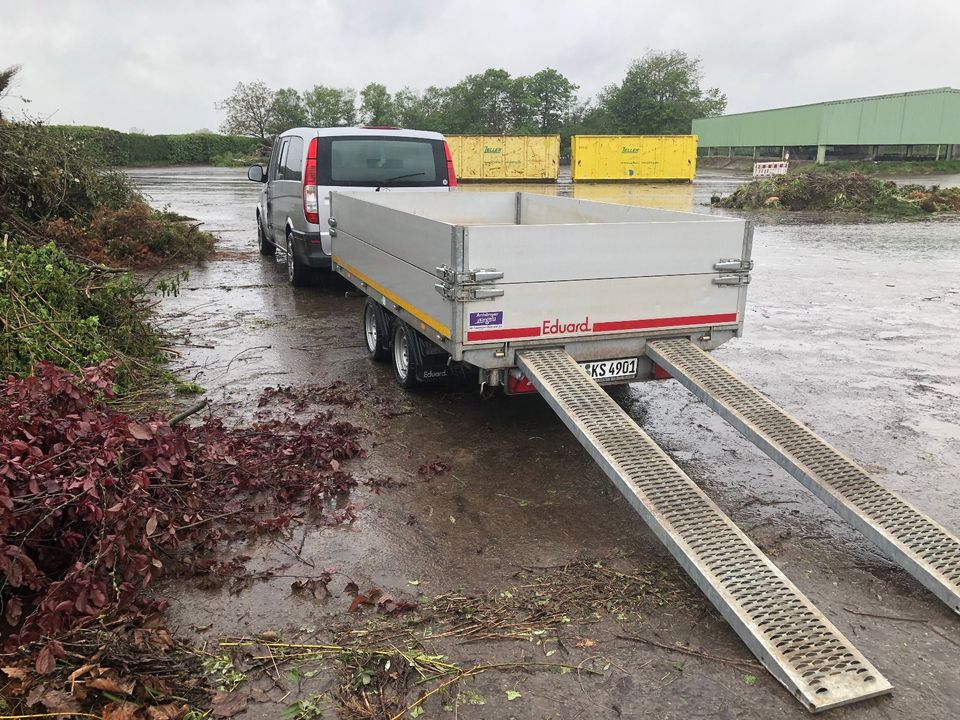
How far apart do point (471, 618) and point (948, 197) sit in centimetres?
2814

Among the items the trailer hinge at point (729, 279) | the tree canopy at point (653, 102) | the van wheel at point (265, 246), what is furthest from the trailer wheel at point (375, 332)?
the tree canopy at point (653, 102)

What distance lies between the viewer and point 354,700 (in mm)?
3145

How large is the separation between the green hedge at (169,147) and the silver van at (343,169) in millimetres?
45981

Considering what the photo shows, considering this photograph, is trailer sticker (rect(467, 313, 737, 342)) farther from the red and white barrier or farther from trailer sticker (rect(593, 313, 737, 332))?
the red and white barrier

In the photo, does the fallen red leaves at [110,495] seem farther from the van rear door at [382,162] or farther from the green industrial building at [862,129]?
the green industrial building at [862,129]

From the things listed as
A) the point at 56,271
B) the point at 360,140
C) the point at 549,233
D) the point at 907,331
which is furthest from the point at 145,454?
the point at 907,331

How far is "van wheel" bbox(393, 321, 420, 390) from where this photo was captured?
257 inches

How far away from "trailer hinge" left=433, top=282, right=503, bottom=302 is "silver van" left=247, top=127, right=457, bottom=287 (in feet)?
17.5

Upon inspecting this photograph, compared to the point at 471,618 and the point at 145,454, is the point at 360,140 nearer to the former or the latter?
the point at 145,454

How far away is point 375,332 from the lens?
7.67 metres

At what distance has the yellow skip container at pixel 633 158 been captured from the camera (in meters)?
38.8

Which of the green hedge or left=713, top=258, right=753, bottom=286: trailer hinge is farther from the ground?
the green hedge

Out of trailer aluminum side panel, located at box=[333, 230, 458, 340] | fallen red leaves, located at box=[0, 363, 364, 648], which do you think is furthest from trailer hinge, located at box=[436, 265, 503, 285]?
fallen red leaves, located at box=[0, 363, 364, 648]

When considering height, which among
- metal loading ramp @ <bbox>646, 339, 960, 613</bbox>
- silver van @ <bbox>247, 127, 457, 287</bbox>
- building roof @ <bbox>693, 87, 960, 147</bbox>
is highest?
building roof @ <bbox>693, 87, 960, 147</bbox>
